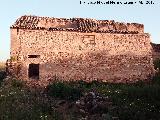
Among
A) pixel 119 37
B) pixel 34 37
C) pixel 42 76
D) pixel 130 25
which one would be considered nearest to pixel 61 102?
pixel 42 76

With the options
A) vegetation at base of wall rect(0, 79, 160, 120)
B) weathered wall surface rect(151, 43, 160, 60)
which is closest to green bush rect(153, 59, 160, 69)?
weathered wall surface rect(151, 43, 160, 60)

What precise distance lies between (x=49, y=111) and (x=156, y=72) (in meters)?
10.6

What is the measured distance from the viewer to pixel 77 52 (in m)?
22.1

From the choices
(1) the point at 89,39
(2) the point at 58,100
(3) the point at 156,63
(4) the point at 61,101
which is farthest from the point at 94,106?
(3) the point at 156,63

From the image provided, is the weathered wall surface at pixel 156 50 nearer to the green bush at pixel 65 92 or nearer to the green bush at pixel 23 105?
the green bush at pixel 65 92

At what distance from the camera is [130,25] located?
25156mm

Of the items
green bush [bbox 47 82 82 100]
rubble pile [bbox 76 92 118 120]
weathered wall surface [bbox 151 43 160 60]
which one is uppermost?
weathered wall surface [bbox 151 43 160 60]

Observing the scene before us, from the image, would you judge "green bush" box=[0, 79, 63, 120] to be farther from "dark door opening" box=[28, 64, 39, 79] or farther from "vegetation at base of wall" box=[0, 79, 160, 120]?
"dark door opening" box=[28, 64, 39, 79]

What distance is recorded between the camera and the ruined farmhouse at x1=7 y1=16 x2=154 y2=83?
70.7ft

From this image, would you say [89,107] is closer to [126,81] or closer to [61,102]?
[61,102]

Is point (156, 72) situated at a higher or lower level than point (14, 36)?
lower

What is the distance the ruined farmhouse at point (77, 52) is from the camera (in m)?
21.5

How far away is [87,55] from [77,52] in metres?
0.71

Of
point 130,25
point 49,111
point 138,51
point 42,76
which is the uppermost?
point 130,25
